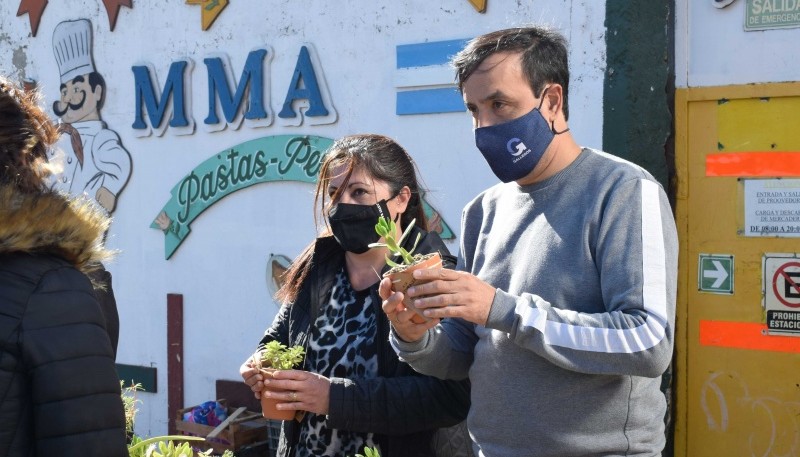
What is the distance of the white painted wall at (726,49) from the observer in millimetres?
3990

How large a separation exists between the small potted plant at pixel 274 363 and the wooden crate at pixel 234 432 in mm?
2273

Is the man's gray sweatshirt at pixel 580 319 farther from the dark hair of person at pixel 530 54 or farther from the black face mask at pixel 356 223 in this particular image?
the black face mask at pixel 356 223

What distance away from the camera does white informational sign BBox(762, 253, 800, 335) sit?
13.1ft

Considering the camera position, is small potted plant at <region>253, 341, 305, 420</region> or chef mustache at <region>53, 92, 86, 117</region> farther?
chef mustache at <region>53, 92, 86, 117</region>

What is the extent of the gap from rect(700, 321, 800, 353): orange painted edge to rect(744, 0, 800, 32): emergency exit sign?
1309 millimetres

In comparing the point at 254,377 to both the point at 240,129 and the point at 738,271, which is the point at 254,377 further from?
the point at 240,129

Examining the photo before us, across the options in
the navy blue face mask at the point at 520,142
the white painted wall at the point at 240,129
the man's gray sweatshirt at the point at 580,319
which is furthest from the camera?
the white painted wall at the point at 240,129

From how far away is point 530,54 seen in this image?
2.23m

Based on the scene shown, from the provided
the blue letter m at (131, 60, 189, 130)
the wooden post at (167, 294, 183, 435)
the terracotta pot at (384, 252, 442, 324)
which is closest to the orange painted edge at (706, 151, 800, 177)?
the terracotta pot at (384, 252, 442, 324)

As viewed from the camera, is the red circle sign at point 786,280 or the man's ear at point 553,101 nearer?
the man's ear at point 553,101

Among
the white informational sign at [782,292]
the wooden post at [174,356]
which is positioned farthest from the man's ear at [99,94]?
the white informational sign at [782,292]

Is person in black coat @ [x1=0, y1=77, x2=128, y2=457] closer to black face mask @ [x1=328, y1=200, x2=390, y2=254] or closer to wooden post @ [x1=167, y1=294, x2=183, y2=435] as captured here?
black face mask @ [x1=328, y1=200, x2=390, y2=254]

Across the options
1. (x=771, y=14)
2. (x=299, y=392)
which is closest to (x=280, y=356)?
(x=299, y=392)

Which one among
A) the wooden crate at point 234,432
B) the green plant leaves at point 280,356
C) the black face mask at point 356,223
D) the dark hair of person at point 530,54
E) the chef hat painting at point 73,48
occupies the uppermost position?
the chef hat painting at point 73,48
